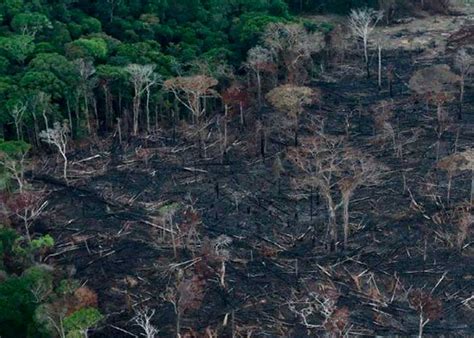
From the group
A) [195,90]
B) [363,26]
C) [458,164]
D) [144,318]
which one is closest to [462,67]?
[363,26]

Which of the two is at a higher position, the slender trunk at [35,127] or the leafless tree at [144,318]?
the slender trunk at [35,127]

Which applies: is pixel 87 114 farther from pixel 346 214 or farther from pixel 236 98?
pixel 346 214

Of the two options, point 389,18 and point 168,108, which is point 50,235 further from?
point 389,18

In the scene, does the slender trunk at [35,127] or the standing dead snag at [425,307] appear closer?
the standing dead snag at [425,307]

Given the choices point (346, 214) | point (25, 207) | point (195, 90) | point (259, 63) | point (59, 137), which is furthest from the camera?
point (259, 63)

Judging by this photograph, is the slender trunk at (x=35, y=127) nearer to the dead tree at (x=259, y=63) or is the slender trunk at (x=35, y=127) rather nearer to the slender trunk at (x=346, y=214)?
the dead tree at (x=259, y=63)

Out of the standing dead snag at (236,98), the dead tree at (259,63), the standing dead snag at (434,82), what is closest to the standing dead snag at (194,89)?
the standing dead snag at (236,98)
